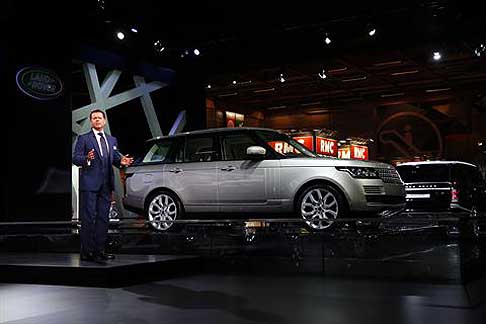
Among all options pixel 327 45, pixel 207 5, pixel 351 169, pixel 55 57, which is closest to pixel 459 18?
pixel 327 45

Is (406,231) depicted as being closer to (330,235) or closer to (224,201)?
(330,235)

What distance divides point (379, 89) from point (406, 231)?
47.9ft

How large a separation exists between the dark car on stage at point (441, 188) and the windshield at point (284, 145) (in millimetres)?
3037

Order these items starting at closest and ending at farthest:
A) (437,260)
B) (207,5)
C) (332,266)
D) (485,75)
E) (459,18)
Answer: (437,260) → (332,266) → (459,18) → (207,5) → (485,75)

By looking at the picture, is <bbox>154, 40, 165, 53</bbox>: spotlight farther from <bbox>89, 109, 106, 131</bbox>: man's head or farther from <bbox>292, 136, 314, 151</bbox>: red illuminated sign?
<bbox>89, 109, 106, 131</bbox>: man's head

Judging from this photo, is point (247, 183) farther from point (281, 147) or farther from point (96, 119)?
point (96, 119)

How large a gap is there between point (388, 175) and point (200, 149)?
262 cm

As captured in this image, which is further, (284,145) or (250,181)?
(284,145)

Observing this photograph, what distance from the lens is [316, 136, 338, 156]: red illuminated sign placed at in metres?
16.8

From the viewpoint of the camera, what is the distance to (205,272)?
746 centimetres

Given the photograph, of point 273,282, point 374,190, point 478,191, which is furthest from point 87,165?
point 478,191

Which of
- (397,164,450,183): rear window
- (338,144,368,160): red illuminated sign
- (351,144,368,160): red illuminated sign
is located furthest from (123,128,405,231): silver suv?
(351,144,368,160): red illuminated sign

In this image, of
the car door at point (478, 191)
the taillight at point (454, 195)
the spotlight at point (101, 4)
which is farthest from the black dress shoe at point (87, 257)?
the car door at point (478, 191)

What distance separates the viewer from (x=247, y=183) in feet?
23.7
